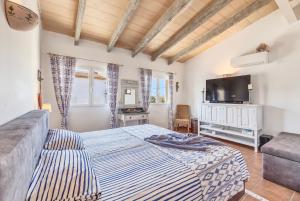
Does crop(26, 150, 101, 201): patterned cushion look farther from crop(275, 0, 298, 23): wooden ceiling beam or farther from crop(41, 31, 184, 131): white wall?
crop(275, 0, 298, 23): wooden ceiling beam

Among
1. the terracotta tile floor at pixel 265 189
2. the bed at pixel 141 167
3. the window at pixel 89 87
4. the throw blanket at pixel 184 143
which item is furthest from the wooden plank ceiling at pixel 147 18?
the terracotta tile floor at pixel 265 189

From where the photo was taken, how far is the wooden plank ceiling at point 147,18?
2871mm

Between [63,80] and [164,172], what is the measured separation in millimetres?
3404

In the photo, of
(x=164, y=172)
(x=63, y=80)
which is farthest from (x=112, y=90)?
(x=164, y=172)

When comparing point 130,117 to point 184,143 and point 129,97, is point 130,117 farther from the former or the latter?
point 184,143

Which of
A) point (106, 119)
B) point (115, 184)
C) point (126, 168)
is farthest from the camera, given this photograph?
point (106, 119)

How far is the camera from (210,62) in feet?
15.9

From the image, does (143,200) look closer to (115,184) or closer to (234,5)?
(115,184)

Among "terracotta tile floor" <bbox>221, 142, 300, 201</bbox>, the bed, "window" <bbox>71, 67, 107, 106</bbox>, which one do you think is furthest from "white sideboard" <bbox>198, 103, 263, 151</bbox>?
"window" <bbox>71, 67, 107, 106</bbox>

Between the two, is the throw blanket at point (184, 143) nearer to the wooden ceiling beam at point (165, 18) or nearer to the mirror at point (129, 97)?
the wooden ceiling beam at point (165, 18)

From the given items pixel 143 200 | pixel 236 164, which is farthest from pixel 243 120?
pixel 143 200

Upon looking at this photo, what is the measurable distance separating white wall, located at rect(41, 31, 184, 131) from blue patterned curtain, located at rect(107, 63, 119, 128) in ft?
0.66

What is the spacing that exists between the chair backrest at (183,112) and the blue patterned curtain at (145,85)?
4.47ft

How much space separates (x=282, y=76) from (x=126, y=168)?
403 cm
